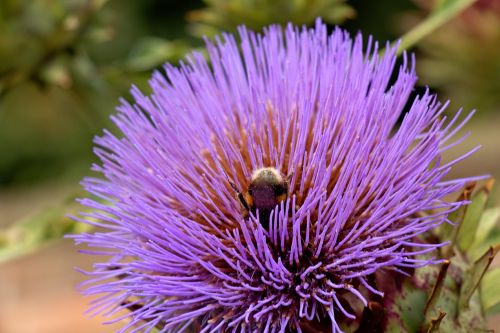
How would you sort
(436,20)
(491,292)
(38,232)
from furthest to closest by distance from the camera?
(38,232), (436,20), (491,292)

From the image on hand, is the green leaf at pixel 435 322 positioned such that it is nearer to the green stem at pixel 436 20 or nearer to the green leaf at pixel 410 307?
the green leaf at pixel 410 307

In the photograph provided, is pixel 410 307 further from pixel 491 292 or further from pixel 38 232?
pixel 38 232

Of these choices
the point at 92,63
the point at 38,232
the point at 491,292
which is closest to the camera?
the point at 491,292

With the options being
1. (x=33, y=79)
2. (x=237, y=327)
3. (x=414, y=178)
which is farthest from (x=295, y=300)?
(x=33, y=79)

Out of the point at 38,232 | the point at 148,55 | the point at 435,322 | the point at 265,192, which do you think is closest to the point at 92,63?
the point at 148,55

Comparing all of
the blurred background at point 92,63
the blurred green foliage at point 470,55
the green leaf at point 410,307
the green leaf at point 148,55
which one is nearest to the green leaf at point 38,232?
the blurred background at point 92,63
